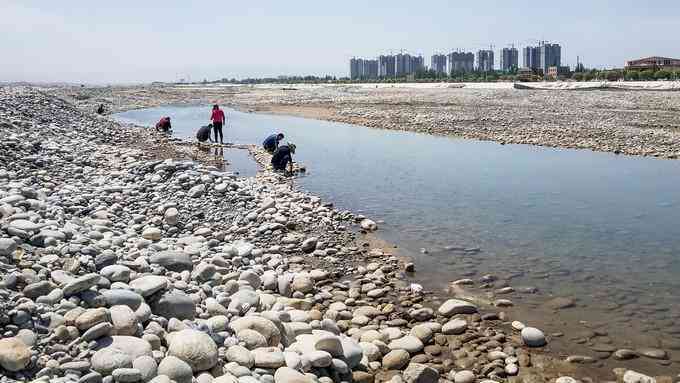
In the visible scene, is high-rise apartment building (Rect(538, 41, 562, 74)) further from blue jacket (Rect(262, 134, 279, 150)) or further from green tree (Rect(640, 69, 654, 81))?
blue jacket (Rect(262, 134, 279, 150))

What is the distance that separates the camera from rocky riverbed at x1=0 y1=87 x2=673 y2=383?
14.6ft

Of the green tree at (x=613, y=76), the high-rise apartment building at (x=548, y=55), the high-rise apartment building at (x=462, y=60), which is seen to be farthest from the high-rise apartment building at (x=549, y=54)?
the green tree at (x=613, y=76)

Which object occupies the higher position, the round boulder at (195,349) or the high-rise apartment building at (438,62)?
the high-rise apartment building at (438,62)

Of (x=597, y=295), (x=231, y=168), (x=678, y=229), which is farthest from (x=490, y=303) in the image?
(x=231, y=168)

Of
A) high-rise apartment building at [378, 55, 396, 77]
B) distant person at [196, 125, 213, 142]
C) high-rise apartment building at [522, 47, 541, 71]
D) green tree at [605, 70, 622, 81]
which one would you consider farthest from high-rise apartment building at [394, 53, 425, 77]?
distant person at [196, 125, 213, 142]

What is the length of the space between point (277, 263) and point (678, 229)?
822 cm

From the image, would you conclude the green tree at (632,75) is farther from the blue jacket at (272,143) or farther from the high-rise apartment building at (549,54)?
the high-rise apartment building at (549,54)

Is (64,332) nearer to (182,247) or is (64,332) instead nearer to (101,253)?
(101,253)

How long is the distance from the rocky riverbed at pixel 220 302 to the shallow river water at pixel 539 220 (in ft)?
2.78

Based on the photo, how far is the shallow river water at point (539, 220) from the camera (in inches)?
295

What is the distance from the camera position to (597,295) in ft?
25.2

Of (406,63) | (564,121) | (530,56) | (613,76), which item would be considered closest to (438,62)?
(406,63)

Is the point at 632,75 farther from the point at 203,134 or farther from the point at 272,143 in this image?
the point at 272,143

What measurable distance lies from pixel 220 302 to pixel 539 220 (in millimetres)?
7910
